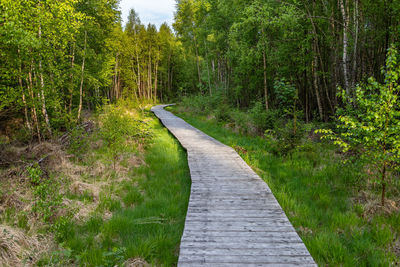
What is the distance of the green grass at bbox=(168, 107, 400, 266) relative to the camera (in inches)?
119

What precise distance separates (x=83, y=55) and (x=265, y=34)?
9494 mm

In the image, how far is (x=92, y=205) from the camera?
14.5ft

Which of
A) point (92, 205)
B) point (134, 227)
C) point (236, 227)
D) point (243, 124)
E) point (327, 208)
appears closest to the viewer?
point (236, 227)

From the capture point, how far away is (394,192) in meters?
4.43

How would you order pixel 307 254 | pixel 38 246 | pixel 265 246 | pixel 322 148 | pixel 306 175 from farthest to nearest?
pixel 322 148 < pixel 306 175 < pixel 38 246 < pixel 265 246 < pixel 307 254

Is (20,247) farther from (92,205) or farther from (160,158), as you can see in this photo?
(160,158)

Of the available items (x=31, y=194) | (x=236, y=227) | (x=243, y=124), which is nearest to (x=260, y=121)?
(x=243, y=124)

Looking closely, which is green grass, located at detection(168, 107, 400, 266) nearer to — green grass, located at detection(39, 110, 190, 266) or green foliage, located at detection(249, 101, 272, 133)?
green grass, located at detection(39, 110, 190, 266)

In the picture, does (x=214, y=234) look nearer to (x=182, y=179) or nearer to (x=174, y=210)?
(x=174, y=210)

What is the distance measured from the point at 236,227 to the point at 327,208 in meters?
2.24

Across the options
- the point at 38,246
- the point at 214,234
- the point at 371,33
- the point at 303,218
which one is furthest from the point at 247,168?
the point at 371,33

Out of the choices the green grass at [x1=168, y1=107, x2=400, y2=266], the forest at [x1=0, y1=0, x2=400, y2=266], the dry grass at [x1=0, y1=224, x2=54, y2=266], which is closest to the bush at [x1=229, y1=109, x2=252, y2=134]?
the forest at [x1=0, y1=0, x2=400, y2=266]

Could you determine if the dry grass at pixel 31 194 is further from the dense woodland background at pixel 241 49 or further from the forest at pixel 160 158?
the dense woodland background at pixel 241 49

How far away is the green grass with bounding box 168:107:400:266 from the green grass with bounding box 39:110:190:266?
2161 mm
